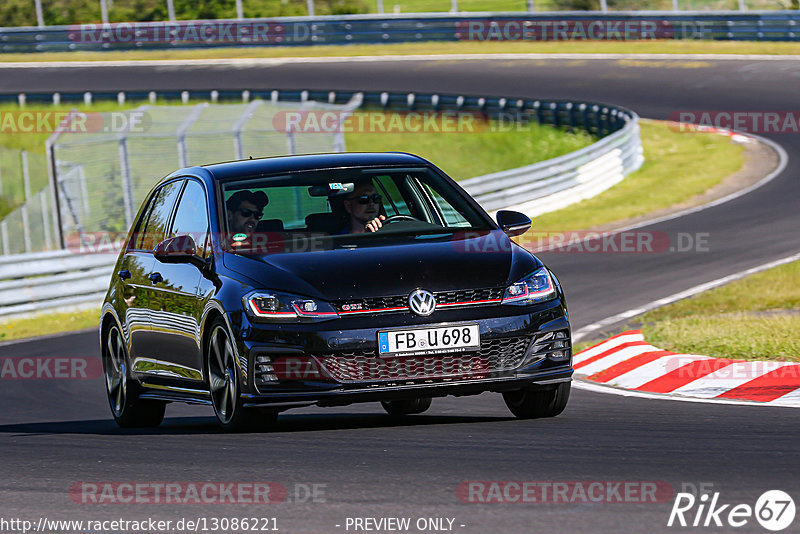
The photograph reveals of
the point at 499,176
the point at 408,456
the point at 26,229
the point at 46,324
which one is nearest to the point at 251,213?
the point at 408,456

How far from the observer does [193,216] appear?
27.8ft

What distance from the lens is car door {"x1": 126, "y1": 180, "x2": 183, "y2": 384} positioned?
28.5 feet

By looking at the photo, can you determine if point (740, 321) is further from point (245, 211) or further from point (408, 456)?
point (408, 456)

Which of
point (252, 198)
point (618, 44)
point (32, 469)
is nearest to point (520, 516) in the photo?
point (32, 469)

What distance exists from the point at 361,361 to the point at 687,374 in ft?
11.2

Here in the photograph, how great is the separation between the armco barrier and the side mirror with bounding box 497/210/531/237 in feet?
111

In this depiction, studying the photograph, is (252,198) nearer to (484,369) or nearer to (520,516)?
(484,369)

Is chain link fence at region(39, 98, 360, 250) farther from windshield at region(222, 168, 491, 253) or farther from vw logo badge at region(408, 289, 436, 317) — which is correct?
vw logo badge at region(408, 289, 436, 317)

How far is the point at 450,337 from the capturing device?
7.13m

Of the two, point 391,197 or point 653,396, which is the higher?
point 391,197

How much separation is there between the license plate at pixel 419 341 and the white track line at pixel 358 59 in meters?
33.4

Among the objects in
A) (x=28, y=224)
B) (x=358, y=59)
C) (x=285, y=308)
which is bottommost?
(x=358, y=59)

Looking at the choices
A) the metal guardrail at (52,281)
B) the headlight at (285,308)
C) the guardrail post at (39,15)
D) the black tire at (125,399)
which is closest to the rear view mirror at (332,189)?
the headlight at (285,308)

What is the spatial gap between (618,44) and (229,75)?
1325 centimetres
